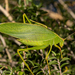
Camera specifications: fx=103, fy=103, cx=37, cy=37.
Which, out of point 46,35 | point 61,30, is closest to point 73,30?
point 61,30

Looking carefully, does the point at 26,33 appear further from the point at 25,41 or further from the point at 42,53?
the point at 42,53

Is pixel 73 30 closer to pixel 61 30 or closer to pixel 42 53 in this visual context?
pixel 61 30

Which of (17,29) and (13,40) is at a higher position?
(17,29)

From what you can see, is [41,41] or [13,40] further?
[13,40]

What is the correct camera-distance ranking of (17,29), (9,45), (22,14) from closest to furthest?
(17,29) < (22,14) < (9,45)

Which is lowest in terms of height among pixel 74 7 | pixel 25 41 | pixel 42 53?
pixel 42 53

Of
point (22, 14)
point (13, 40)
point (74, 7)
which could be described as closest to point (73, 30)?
point (22, 14)

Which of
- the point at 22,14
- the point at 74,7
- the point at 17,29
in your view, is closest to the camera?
the point at 17,29
